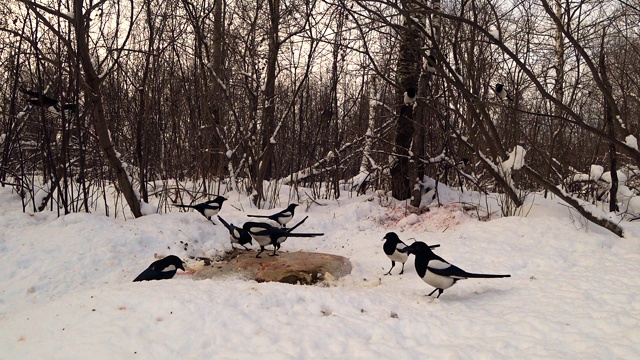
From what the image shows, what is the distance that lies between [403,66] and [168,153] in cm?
562

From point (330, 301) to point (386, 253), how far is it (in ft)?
5.34

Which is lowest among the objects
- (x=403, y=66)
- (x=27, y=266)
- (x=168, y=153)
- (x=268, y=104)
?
(x=27, y=266)

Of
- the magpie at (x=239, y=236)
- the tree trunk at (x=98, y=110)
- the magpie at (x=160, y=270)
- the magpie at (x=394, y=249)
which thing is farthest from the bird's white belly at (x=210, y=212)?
the magpie at (x=394, y=249)

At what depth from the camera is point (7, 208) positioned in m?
7.33

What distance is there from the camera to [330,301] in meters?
3.85

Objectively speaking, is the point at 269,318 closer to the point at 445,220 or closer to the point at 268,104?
the point at 445,220

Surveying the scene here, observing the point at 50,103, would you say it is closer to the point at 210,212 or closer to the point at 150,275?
the point at 210,212

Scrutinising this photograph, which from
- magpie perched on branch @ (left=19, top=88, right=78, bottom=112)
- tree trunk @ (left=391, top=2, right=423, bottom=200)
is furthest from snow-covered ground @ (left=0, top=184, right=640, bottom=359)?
tree trunk @ (left=391, top=2, right=423, bottom=200)

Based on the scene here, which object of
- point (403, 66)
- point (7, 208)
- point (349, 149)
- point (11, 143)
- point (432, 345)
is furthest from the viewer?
point (349, 149)

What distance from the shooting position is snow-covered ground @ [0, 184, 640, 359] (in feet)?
9.74

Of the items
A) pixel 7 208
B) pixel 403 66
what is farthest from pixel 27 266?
pixel 403 66

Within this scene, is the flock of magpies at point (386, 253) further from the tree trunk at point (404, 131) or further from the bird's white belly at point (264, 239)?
the tree trunk at point (404, 131)

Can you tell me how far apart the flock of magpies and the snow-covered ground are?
0.80 feet

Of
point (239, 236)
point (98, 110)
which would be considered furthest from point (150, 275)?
point (98, 110)
